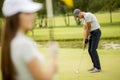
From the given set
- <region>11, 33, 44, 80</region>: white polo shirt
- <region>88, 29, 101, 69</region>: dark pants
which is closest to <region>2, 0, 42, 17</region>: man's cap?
<region>11, 33, 44, 80</region>: white polo shirt

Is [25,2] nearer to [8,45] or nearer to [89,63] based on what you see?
[8,45]

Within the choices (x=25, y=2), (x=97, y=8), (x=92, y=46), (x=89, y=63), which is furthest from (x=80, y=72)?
(x=97, y=8)

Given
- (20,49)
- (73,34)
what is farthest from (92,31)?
→ (73,34)

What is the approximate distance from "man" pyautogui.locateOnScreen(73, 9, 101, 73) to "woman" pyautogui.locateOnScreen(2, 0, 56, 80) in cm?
777

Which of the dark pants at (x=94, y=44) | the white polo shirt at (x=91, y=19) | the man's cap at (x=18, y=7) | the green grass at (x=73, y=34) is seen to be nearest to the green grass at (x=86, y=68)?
the dark pants at (x=94, y=44)

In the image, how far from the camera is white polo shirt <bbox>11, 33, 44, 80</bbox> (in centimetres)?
284

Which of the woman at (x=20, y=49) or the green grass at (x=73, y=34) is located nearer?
the woman at (x=20, y=49)

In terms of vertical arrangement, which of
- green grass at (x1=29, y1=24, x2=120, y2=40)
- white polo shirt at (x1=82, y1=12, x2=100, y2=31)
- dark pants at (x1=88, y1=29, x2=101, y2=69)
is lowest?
green grass at (x1=29, y1=24, x2=120, y2=40)

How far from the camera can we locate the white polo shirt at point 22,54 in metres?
2.84

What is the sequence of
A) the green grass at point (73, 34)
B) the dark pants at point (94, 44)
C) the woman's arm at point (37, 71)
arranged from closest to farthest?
the woman's arm at point (37, 71) → the dark pants at point (94, 44) → the green grass at point (73, 34)

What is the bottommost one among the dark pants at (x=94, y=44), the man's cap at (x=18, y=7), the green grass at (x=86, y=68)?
the green grass at (x=86, y=68)

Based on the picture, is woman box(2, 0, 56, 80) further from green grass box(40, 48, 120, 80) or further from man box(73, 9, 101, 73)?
man box(73, 9, 101, 73)

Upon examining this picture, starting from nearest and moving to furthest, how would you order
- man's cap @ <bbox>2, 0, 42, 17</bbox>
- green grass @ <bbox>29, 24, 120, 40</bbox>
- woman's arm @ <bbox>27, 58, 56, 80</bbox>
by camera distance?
woman's arm @ <bbox>27, 58, 56, 80</bbox> → man's cap @ <bbox>2, 0, 42, 17</bbox> → green grass @ <bbox>29, 24, 120, 40</bbox>

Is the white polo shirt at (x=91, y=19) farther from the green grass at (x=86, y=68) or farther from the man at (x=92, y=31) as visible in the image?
the green grass at (x=86, y=68)
